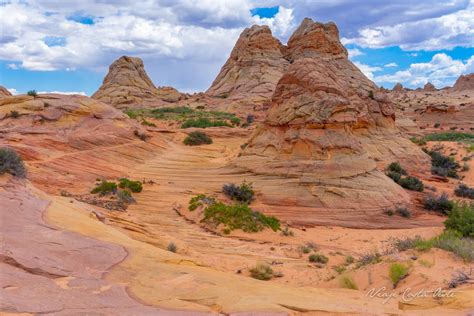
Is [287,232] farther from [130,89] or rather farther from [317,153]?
[130,89]

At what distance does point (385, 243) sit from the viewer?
41.0 feet

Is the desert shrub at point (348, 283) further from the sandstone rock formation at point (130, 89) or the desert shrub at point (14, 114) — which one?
the sandstone rock formation at point (130, 89)

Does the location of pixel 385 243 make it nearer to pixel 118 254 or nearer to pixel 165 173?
pixel 118 254

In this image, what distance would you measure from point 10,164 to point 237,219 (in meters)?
6.20

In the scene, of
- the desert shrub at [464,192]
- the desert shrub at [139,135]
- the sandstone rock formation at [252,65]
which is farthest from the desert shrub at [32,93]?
the sandstone rock formation at [252,65]

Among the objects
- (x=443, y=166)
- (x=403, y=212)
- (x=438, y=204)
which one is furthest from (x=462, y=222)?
(x=443, y=166)

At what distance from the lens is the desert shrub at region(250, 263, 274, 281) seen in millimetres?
8680

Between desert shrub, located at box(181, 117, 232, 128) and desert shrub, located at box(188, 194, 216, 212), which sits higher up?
desert shrub, located at box(181, 117, 232, 128)

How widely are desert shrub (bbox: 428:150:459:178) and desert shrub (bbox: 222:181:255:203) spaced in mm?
12442

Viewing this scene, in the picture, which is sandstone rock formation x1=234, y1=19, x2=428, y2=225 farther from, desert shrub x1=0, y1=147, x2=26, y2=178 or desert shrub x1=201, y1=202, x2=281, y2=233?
desert shrub x1=0, y1=147, x2=26, y2=178

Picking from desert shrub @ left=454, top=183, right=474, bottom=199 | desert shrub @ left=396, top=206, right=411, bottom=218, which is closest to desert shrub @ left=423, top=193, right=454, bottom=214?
desert shrub @ left=396, top=206, right=411, bottom=218

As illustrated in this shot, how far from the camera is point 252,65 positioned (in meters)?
60.6

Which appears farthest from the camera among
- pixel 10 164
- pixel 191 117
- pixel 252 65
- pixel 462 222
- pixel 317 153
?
pixel 252 65

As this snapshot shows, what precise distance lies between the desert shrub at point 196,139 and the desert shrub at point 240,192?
1304 centimetres
